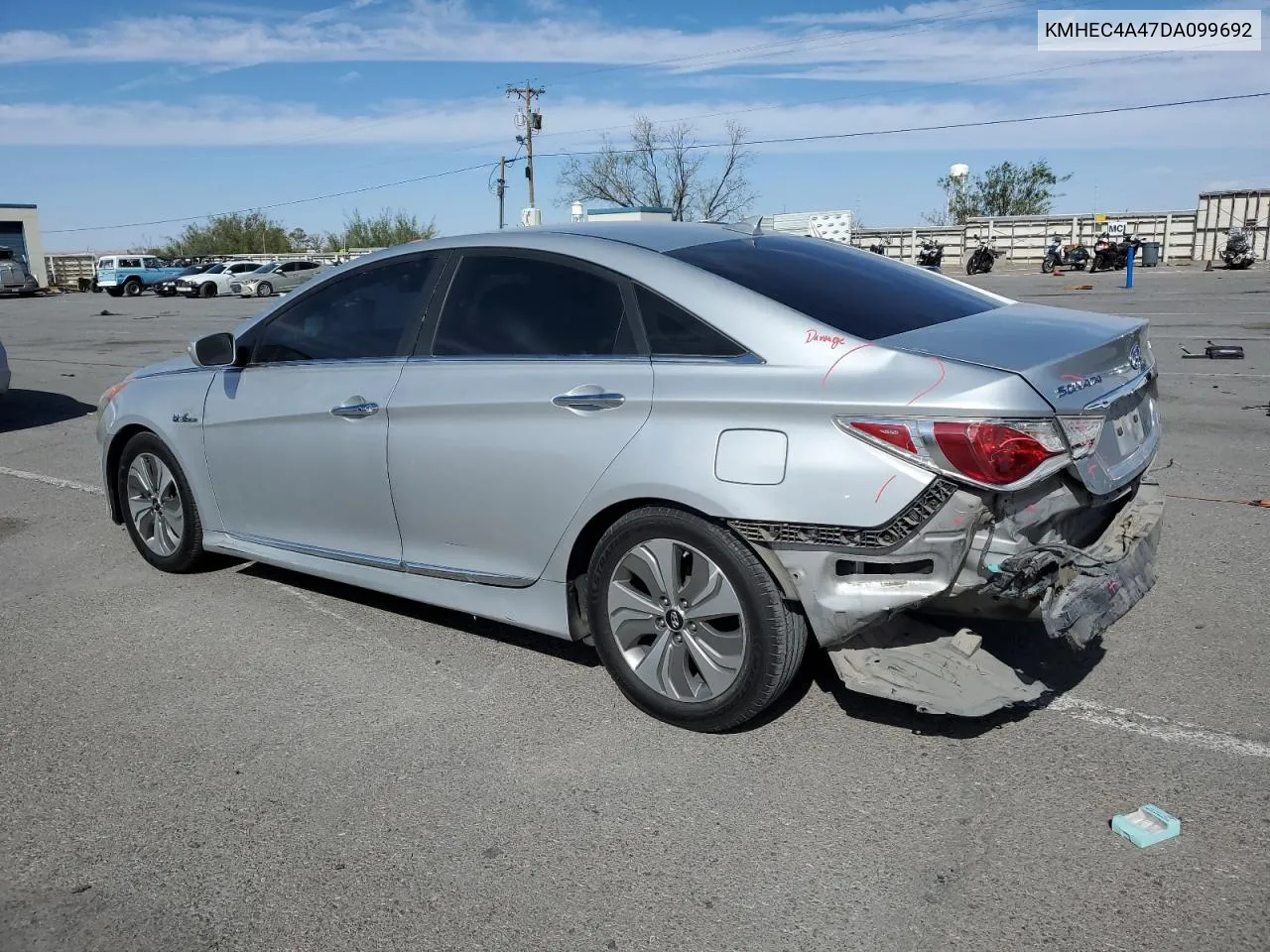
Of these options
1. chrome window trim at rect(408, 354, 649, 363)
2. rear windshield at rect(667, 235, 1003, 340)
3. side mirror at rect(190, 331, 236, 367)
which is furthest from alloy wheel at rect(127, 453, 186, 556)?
rear windshield at rect(667, 235, 1003, 340)

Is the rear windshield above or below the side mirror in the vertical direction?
above

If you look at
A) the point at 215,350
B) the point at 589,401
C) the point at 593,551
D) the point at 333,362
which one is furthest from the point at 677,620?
the point at 215,350

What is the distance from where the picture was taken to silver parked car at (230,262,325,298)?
150 feet

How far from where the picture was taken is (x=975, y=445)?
3.05 meters

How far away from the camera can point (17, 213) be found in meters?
61.5

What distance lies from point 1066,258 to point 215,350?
43.1m

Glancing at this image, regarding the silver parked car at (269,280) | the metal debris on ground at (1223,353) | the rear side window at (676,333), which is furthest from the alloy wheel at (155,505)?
the silver parked car at (269,280)

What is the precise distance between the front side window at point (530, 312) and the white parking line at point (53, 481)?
4.56 metres

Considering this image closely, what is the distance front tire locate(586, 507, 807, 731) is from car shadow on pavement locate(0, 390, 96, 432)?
8.89 meters

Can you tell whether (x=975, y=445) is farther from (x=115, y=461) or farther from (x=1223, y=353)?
(x=1223, y=353)

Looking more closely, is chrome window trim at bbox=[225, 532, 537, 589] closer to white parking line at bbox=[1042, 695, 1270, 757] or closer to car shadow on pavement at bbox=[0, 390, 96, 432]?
white parking line at bbox=[1042, 695, 1270, 757]

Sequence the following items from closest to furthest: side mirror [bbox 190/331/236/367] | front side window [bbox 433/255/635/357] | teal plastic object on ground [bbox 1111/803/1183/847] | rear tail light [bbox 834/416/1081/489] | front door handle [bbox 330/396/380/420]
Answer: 1. teal plastic object on ground [bbox 1111/803/1183/847]
2. rear tail light [bbox 834/416/1081/489]
3. front side window [bbox 433/255/635/357]
4. front door handle [bbox 330/396/380/420]
5. side mirror [bbox 190/331/236/367]

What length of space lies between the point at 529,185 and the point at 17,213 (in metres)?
28.9

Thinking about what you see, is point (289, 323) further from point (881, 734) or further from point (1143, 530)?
point (1143, 530)
